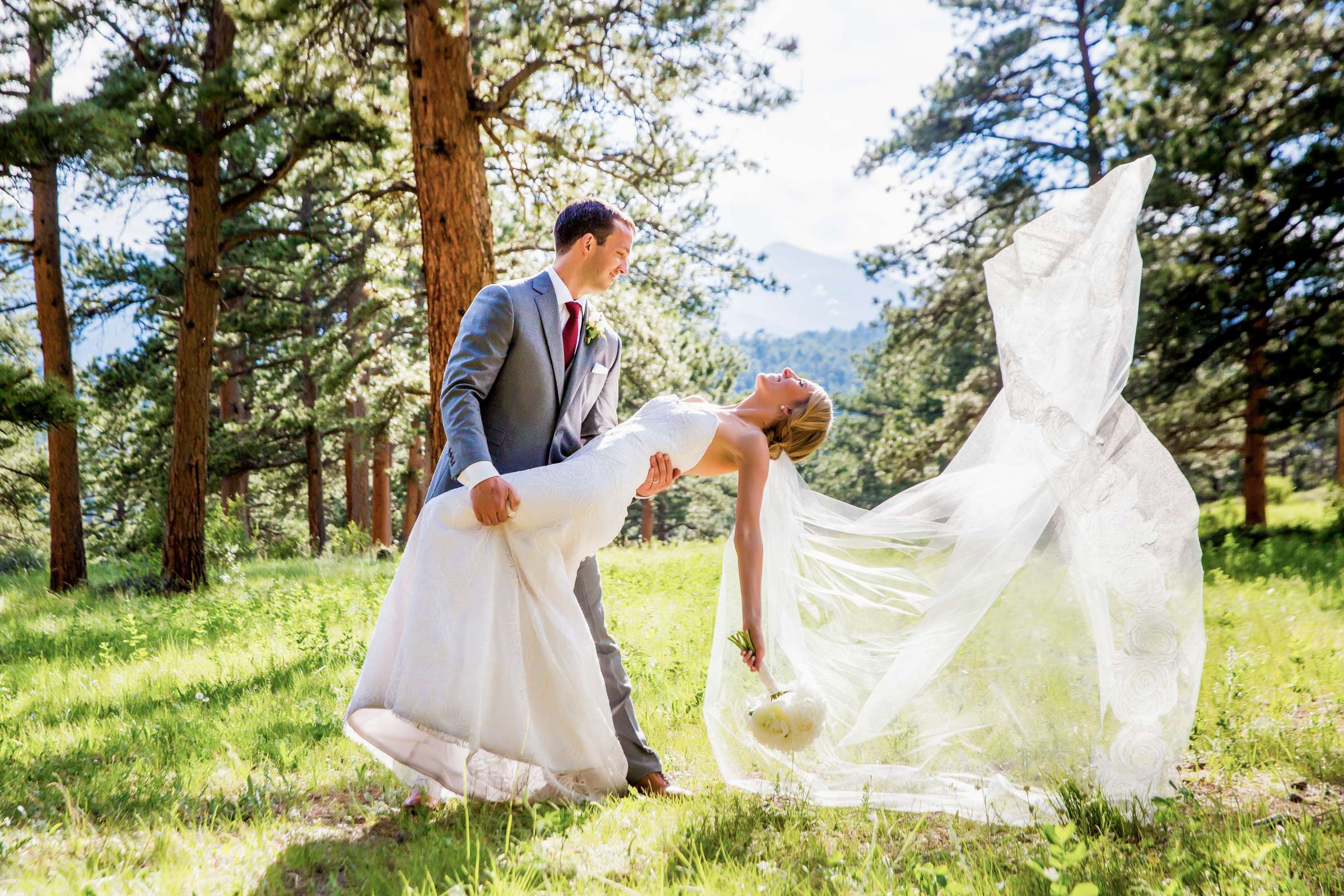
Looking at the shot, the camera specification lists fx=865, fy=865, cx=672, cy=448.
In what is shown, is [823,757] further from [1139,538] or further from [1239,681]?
[1239,681]

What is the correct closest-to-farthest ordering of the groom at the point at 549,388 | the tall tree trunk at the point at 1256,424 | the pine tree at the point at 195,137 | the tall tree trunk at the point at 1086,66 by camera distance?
the groom at the point at 549,388, the pine tree at the point at 195,137, the tall tree trunk at the point at 1256,424, the tall tree trunk at the point at 1086,66

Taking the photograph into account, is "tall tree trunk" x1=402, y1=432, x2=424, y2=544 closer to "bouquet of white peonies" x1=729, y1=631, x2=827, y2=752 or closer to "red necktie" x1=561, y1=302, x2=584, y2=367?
"red necktie" x1=561, y1=302, x2=584, y2=367

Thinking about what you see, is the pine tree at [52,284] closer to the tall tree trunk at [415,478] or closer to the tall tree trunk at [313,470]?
the tall tree trunk at [415,478]

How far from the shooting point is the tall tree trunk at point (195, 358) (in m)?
10.6

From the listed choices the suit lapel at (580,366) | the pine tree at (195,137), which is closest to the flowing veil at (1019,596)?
the suit lapel at (580,366)

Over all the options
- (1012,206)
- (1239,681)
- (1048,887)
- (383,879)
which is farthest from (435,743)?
(1012,206)

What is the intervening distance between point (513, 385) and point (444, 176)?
3.56m

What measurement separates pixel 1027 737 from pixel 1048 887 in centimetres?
84

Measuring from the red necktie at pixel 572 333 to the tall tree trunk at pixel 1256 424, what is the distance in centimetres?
1033

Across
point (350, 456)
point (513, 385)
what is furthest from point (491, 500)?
point (350, 456)

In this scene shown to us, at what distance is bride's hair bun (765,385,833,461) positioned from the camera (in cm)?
385

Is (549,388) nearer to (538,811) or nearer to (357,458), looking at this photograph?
(538,811)

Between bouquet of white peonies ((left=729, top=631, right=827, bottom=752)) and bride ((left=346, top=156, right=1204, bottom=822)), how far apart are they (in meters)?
0.21

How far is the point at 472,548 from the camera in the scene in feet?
10.6
